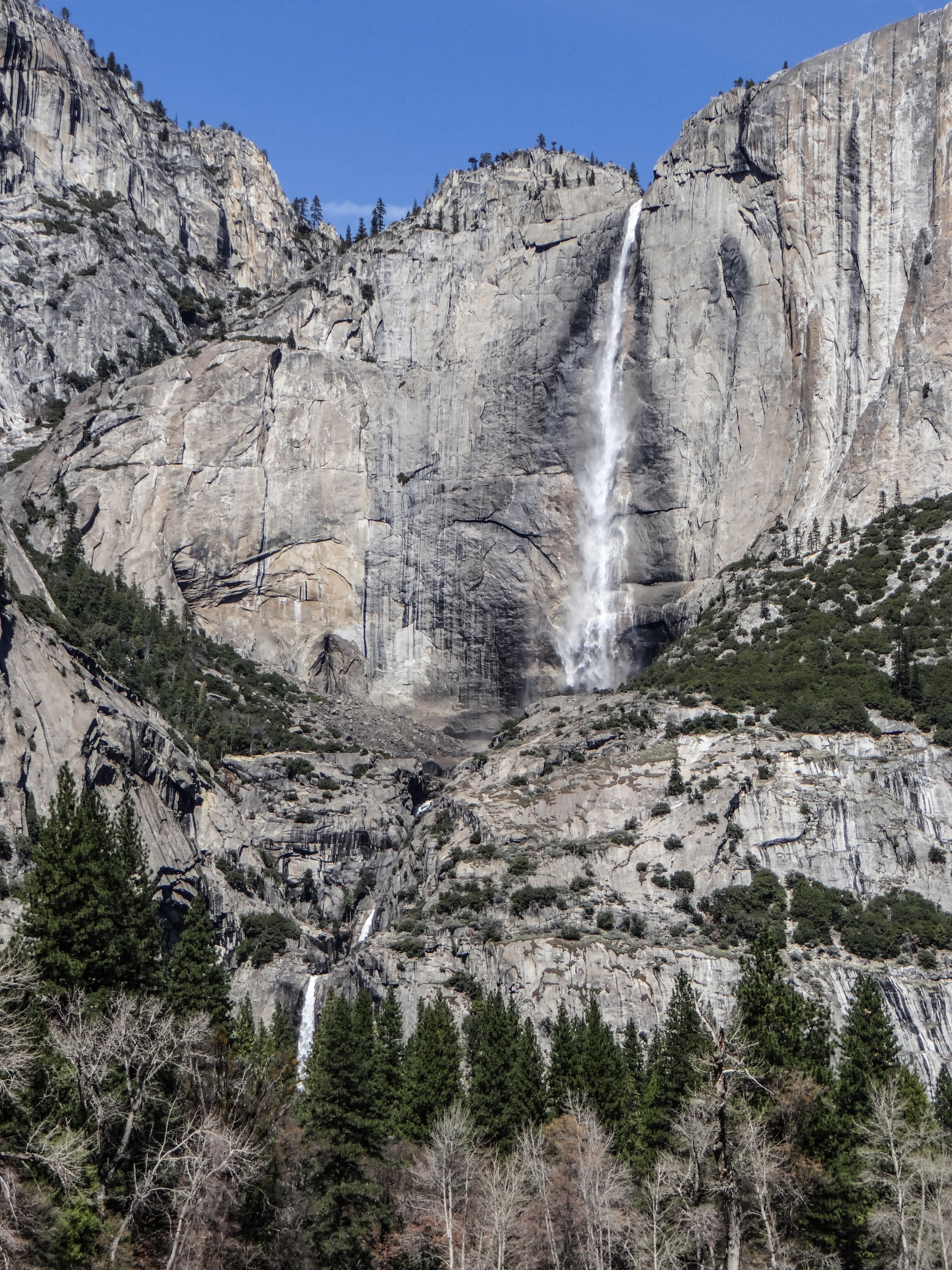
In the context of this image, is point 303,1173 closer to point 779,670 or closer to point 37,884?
point 37,884

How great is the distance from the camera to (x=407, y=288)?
147 meters

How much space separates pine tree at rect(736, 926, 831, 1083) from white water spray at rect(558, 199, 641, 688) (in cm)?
6816

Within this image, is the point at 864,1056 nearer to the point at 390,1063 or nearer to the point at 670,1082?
the point at 670,1082

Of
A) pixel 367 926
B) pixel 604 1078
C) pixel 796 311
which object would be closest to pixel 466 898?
pixel 367 926

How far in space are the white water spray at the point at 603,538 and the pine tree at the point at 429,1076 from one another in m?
59.1

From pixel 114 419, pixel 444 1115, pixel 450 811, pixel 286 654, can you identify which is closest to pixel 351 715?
pixel 286 654

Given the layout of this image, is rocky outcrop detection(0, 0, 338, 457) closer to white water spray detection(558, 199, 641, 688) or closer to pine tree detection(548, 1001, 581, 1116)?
white water spray detection(558, 199, 641, 688)

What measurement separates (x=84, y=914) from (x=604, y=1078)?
82.4ft

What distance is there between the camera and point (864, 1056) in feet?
199

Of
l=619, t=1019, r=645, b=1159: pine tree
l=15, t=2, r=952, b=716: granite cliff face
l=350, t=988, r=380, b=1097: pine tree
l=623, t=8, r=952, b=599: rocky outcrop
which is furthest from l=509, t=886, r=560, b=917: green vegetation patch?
l=623, t=8, r=952, b=599: rocky outcrop

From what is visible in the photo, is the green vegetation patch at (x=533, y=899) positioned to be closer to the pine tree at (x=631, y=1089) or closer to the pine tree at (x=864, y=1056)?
the pine tree at (x=631, y=1089)

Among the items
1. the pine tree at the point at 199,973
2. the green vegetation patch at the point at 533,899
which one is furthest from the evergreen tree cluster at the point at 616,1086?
the green vegetation patch at the point at 533,899

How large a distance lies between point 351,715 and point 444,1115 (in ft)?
218

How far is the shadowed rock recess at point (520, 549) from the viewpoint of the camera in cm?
9606
